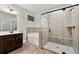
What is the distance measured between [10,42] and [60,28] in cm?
198

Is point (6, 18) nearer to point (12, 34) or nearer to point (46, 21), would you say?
point (12, 34)

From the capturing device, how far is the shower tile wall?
237cm

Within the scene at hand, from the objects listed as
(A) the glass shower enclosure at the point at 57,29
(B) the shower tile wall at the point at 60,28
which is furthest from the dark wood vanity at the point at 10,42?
(B) the shower tile wall at the point at 60,28

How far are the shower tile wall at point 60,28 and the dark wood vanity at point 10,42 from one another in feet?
4.47

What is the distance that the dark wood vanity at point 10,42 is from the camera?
1680 mm

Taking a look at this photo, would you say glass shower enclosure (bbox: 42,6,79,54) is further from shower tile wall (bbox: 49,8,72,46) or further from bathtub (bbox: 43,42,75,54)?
bathtub (bbox: 43,42,75,54)

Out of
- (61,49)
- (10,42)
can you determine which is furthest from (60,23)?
(10,42)

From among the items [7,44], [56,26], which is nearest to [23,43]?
[7,44]

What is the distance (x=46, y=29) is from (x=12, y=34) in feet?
4.32

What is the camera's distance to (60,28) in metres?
2.59

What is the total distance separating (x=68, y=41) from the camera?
2.33m

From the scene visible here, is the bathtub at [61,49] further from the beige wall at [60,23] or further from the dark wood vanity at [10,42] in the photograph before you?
the dark wood vanity at [10,42]

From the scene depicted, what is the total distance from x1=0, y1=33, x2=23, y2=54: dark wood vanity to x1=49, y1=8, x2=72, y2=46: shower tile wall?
4.47 ft


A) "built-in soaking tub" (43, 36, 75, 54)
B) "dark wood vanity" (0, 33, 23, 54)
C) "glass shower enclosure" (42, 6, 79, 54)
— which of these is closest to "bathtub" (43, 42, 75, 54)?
"built-in soaking tub" (43, 36, 75, 54)
